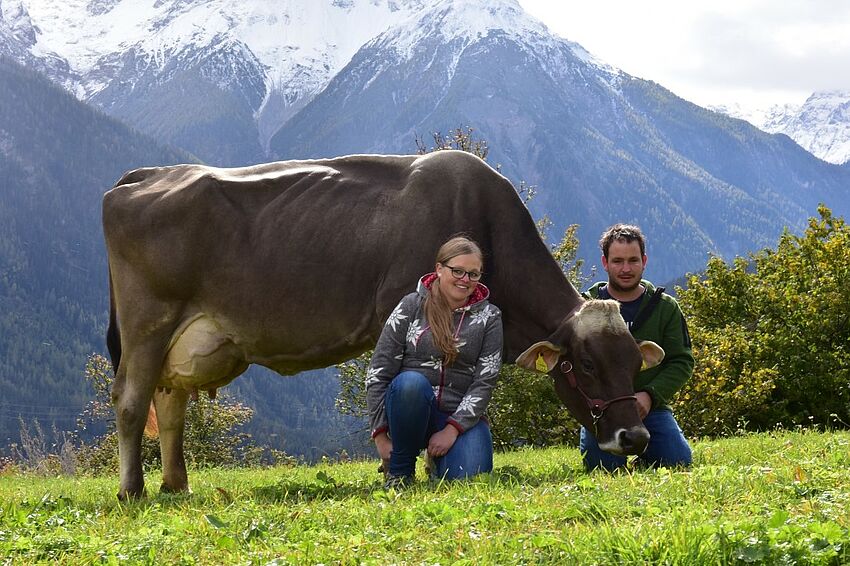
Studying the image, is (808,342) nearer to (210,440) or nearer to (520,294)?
(520,294)

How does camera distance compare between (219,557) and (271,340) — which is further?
(271,340)

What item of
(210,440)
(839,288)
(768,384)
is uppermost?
(839,288)

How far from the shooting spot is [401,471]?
742cm

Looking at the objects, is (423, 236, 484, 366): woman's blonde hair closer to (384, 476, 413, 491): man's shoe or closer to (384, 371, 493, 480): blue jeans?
(384, 371, 493, 480): blue jeans

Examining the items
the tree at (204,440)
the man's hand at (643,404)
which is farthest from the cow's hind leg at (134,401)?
the tree at (204,440)

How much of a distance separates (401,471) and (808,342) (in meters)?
15.2

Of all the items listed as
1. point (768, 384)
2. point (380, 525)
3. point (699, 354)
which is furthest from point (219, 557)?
point (699, 354)

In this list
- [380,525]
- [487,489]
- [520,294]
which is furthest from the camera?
[520,294]

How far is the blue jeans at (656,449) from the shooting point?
321 inches

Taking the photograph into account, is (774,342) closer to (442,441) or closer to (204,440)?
(442,441)

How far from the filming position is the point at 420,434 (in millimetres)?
7402

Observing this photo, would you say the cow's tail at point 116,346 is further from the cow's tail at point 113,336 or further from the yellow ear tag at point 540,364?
the yellow ear tag at point 540,364

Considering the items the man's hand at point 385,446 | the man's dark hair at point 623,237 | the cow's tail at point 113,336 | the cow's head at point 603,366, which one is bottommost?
the man's hand at point 385,446

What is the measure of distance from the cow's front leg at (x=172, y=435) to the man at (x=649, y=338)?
12.5 feet
